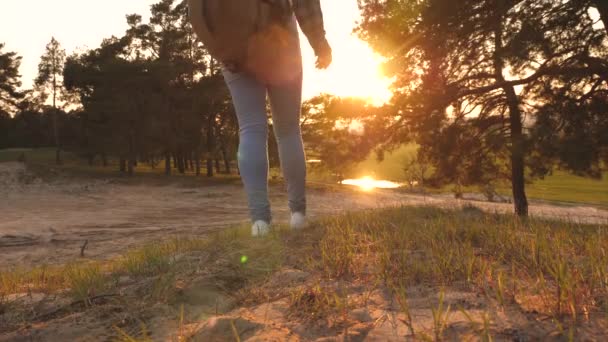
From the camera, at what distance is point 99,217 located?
8.15 meters

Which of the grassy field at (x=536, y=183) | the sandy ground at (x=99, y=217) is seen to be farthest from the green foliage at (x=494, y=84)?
the grassy field at (x=536, y=183)

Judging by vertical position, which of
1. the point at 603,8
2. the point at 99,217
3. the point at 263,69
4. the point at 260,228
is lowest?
the point at 99,217

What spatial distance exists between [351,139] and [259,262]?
8.10 meters

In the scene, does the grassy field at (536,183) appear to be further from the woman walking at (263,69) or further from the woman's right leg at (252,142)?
the woman's right leg at (252,142)

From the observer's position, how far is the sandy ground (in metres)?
4.59

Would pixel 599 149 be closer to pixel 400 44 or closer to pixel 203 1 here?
pixel 400 44

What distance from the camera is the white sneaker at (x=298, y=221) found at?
2.72 meters

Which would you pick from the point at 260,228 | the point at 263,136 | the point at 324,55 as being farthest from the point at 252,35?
the point at 260,228

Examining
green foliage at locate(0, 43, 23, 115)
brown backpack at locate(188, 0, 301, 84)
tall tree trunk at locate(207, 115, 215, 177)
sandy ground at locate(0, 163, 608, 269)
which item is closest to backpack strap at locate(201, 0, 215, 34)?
brown backpack at locate(188, 0, 301, 84)

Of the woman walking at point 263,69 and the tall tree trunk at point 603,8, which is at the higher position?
the tall tree trunk at point 603,8

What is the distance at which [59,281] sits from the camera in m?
1.93

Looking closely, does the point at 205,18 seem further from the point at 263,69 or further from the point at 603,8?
the point at 603,8

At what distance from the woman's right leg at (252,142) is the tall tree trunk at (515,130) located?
600cm

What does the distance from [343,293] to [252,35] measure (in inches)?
66.3
